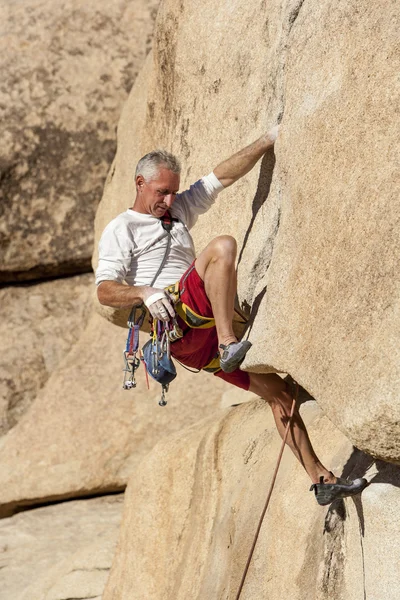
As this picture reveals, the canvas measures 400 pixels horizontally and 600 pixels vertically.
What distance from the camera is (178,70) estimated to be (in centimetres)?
614

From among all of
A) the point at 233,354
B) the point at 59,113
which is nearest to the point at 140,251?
→ the point at 233,354

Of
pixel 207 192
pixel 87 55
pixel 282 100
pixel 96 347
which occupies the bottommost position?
pixel 96 347

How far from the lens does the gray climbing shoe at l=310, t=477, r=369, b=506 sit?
3.87 meters

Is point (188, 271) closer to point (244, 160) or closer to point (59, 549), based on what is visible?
point (244, 160)

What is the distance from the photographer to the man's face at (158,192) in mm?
4660

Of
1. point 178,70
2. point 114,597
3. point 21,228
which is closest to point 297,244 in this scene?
point 178,70

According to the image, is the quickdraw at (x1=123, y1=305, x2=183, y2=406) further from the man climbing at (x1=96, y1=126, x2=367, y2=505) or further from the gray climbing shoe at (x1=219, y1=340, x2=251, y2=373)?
the gray climbing shoe at (x1=219, y1=340, x2=251, y2=373)

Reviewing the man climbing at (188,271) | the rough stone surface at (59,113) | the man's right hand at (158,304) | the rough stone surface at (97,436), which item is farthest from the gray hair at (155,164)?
the rough stone surface at (59,113)

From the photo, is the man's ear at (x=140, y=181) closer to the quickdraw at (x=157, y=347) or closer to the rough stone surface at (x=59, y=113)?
the quickdraw at (x=157, y=347)

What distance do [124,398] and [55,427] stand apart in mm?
602

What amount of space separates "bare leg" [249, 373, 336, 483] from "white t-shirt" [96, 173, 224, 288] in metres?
0.63

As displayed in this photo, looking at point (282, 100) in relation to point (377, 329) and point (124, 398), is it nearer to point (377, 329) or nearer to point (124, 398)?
point (377, 329)

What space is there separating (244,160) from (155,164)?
42 cm

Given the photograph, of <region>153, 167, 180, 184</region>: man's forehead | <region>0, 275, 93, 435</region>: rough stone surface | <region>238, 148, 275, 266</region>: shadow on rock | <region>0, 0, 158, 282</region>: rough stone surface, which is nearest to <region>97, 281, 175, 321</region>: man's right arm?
<region>153, 167, 180, 184</region>: man's forehead
